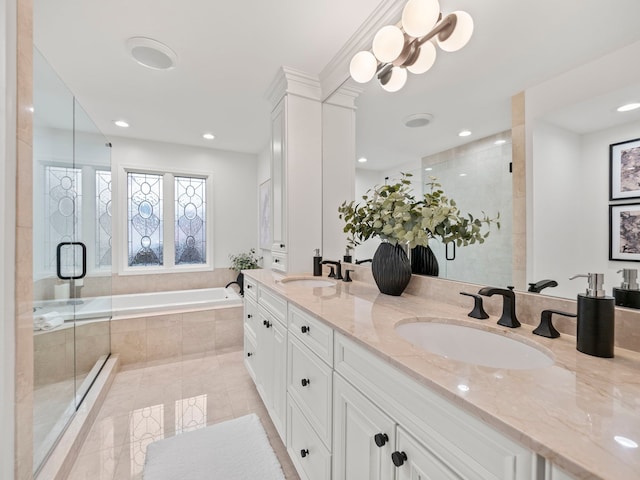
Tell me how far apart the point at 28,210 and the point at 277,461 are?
159 centimetres

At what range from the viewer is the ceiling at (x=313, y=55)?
940 millimetres

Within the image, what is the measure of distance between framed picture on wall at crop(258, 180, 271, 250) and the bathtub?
790 millimetres

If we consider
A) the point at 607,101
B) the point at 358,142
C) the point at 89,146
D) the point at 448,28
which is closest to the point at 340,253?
the point at 358,142

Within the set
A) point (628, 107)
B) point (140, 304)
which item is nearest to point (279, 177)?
point (628, 107)

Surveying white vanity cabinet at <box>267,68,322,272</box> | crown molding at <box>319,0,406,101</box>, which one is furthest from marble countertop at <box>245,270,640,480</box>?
crown molding at <box>319,0,406,101</box>

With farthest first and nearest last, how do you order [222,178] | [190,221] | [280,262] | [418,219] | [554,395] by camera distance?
1. [222,178]
2. [190,221]
3. [280,262]
4. [418,219]
5. [554,395]

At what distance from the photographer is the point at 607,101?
31.6 inches

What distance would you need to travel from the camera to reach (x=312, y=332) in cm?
116

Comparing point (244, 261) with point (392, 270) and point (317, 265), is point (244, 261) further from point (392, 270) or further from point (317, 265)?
point (392, 270)

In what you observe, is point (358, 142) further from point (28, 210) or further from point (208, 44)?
point (28, 210)

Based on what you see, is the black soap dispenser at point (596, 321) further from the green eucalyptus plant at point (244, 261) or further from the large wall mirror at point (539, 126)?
the green eucalyptus plant at point (244, 261)

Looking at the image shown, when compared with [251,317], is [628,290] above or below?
above

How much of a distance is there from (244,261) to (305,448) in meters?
3.06

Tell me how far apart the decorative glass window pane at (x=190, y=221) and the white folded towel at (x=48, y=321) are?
74.6 inches
